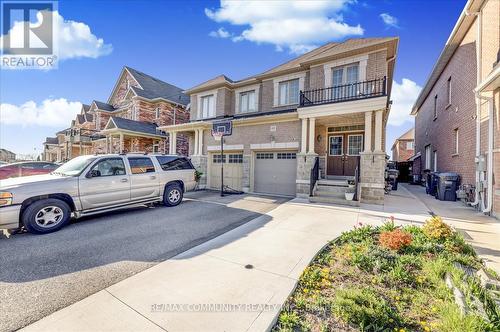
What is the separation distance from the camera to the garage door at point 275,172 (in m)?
10.6

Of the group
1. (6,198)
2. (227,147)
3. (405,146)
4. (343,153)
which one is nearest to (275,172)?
(227,147)

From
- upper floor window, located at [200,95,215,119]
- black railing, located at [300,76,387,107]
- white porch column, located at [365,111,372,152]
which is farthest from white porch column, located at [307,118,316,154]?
upper floor window, located at [200,95,215,119]

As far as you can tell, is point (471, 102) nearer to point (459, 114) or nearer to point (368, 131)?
point (459, 114)

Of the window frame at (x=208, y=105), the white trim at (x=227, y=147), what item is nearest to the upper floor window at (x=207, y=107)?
the window frame at (x=208, y=105)

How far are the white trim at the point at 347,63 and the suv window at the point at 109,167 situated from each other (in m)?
9.79

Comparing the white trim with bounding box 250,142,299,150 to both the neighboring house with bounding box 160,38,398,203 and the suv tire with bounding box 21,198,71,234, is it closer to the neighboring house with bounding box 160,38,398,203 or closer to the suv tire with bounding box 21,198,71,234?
the neighboring house with bounding box 160,38,398,203

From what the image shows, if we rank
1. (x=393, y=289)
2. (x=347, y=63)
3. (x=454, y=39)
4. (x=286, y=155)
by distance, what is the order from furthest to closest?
(x=454, y=39) < (x=286, y=155) < (x=347, y=63) < (x=393, y=289)

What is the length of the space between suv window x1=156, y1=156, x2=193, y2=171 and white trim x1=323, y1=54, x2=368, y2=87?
792 cm

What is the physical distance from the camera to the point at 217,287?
9.57 ft

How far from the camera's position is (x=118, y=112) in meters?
22.2

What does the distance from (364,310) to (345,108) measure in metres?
8.30

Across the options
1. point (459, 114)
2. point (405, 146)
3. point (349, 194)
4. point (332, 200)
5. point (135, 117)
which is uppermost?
point (135, 117)

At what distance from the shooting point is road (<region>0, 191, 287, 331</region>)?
8.76 ft

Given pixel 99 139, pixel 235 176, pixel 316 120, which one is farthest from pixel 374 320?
pixel 99 139
